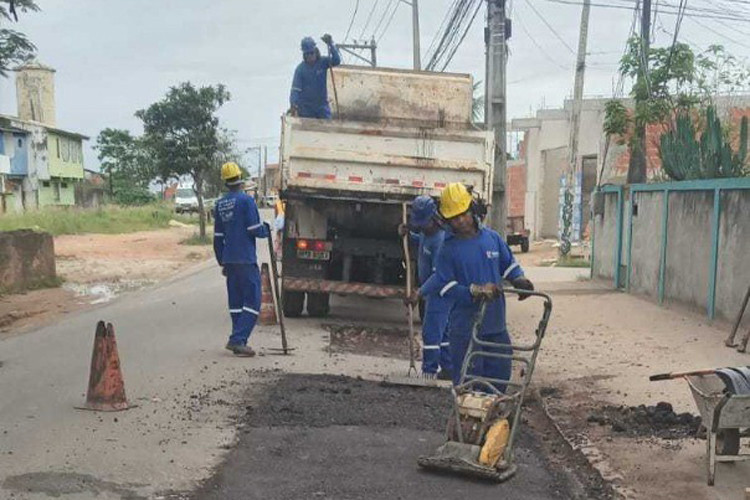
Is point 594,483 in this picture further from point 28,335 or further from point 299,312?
point 28,335

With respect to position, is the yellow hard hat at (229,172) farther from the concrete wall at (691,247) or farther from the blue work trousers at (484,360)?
the concrete wall at (691,247)

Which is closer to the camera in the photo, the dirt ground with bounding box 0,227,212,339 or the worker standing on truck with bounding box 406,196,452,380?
the worker standing on truck with bounding box 406,196,452,380

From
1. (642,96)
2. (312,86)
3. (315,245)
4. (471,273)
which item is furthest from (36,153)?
(471,273)

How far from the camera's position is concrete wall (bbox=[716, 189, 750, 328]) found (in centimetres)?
969

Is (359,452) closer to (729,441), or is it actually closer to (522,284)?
(522,284)

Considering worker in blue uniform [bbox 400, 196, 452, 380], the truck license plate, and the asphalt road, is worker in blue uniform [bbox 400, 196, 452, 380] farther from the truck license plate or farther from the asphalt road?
the truck license plate

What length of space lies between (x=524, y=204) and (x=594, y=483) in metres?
30.7

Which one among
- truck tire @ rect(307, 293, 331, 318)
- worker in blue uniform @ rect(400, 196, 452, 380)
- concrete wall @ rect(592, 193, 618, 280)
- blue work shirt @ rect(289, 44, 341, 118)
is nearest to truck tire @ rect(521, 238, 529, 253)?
concrete wall @ rect(592, 193, 618, 280)

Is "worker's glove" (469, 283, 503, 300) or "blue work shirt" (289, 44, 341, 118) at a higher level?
"blue work shirt" (289, 44, 341, 118)

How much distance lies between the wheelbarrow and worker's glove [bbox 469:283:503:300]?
127 centimetres

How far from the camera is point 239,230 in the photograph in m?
8.14

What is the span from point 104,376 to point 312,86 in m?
6.07

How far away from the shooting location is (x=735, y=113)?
74.4 ft

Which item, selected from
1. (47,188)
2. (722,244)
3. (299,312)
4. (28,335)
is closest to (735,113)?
(722,244)
